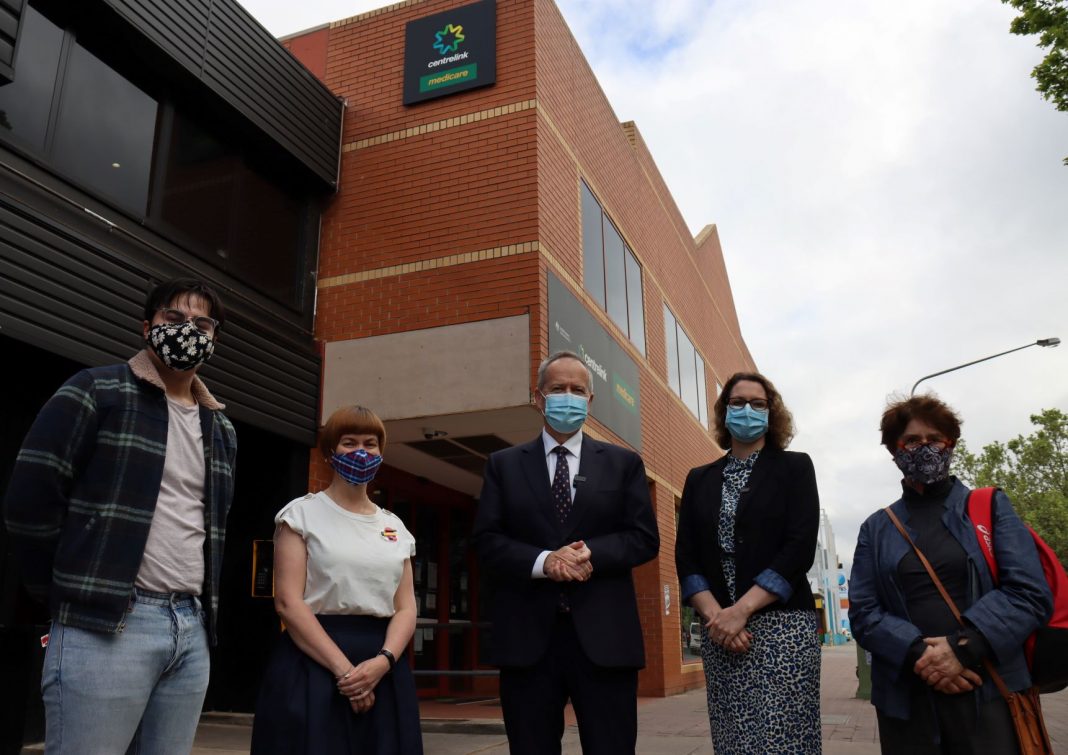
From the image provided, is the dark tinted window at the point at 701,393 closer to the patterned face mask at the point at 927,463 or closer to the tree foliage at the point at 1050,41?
the tree foliage at the point at 1050,41

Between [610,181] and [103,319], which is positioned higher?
[610,181]

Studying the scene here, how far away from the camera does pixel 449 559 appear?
12.9 metres

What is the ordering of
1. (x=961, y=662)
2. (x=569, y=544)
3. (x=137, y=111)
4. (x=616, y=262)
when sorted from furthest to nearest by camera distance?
(x=616, y=262) → (x=137, y=111) → (x=569, y=544) → (x=961, y=662)

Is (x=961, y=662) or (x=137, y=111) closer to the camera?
(x=961, y=662)

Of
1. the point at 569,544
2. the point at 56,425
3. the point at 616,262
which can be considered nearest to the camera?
the point at 56,425

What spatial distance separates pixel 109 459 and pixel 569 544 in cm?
155

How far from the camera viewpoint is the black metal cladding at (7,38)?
5457mm

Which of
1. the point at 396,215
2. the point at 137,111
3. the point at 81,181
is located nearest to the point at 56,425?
the point at 81,181

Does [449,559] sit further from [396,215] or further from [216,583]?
[216,583]

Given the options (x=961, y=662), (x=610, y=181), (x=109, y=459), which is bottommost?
(x=961, y=662)

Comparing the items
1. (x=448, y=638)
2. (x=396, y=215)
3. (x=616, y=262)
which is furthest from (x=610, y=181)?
(x=448, y=638)

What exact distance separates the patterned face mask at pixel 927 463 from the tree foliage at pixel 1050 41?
530cm

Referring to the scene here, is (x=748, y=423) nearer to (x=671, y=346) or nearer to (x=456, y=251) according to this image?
(x=456, y=251)

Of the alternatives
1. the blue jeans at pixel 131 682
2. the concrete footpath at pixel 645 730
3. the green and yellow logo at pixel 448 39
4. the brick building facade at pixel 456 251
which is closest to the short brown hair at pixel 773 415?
the blue jeans at pixel 131 682
